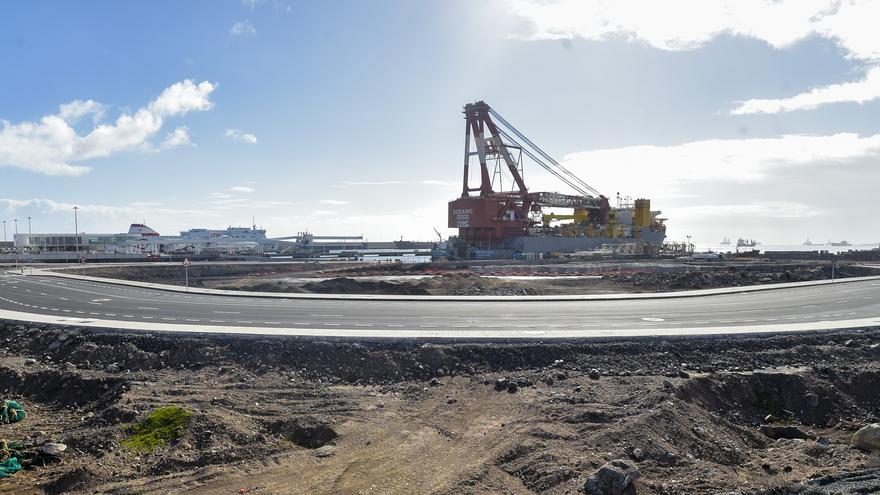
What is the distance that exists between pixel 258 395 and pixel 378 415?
335 cm

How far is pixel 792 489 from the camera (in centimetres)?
857

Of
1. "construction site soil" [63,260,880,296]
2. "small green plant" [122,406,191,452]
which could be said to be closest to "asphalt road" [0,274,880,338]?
"construction site soil" [63,260,880,296]

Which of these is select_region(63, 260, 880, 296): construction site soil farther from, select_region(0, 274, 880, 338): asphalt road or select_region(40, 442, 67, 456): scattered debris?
select_region(40, 442, 67, 456): scattered debris

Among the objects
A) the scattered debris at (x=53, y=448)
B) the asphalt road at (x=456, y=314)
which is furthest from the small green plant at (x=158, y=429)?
the asphalt road at (x=456, y=314)

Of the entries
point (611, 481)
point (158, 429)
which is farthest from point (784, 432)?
point (158, 429)

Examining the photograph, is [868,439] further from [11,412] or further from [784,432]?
[11,412]

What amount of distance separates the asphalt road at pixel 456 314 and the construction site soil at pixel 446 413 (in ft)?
5.70

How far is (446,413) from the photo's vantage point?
38.1 feet

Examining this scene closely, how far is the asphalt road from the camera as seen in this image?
18.1 meters

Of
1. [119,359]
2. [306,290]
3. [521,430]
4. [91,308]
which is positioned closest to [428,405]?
[521,430]

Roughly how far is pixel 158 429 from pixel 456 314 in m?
13.0

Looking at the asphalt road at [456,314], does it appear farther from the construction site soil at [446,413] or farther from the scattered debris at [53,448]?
the scattered debris at [53,448]

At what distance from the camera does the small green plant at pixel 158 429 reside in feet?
33.8

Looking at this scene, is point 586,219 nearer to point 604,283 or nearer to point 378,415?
point 604,283
